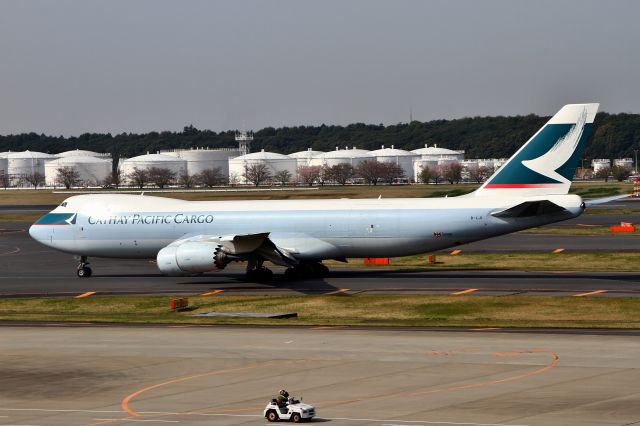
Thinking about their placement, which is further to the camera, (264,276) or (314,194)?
(314,194)

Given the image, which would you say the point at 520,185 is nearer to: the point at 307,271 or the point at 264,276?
the point at 307,271

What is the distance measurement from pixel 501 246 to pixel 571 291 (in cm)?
2728

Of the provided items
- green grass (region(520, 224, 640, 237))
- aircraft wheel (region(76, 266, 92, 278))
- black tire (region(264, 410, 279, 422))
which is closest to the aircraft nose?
aircraft wheel (region(76, 266, 92, 278))

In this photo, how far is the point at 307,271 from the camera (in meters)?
60.8

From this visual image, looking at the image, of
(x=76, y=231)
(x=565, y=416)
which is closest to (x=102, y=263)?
(x=76, y=231)

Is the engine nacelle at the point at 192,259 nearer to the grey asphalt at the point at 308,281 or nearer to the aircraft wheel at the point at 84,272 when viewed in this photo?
the grey asphalt at the point at 308,281

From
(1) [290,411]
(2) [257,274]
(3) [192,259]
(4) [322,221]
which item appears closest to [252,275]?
A: (2) [257,274]

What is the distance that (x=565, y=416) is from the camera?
80.0 feet

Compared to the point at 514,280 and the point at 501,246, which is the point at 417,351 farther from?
the point at 501,246

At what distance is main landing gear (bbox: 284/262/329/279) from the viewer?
60469mm

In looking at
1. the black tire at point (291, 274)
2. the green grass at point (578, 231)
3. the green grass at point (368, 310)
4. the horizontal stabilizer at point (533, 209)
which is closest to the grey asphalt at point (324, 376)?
the green grass at point (368, 310)

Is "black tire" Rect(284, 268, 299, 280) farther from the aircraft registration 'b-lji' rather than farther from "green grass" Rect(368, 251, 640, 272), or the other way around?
"green grass" Rect(368, 251, 640, 272)

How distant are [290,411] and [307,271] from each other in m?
36.5

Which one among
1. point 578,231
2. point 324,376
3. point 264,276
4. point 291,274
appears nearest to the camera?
point 324,376
